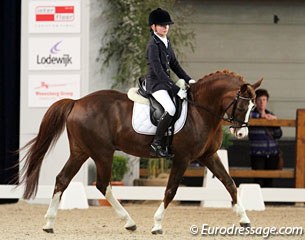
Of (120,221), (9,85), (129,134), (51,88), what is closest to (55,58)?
(51,88)

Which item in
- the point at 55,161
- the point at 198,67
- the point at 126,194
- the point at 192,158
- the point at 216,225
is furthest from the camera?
the point at 198,67

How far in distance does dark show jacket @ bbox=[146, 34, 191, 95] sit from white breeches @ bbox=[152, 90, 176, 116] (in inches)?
1.7

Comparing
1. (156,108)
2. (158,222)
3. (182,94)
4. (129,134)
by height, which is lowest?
(158,222)

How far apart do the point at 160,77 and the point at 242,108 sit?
78cm

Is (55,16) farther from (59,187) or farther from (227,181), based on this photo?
(227,181)

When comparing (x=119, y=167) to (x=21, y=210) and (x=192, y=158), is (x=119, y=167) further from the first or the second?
(x=192, y=158)

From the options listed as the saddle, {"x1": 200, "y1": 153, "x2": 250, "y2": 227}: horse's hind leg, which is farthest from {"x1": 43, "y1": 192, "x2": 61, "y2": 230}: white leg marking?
{"x1": 200, "y1": 153, "x2": 250, "y2": 227}: horse's hind leg

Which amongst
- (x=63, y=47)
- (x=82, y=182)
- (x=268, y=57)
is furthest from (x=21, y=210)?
(x=268, y=57)

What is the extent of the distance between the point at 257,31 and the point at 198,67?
1.04m

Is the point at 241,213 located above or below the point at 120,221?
above

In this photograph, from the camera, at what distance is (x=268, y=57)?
14.1 m

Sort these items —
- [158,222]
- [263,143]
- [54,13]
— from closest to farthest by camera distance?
[158,222] → [54,13] → [263,143]

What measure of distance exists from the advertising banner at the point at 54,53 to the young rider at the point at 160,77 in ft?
11.4

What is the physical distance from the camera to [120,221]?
9.84 meters
